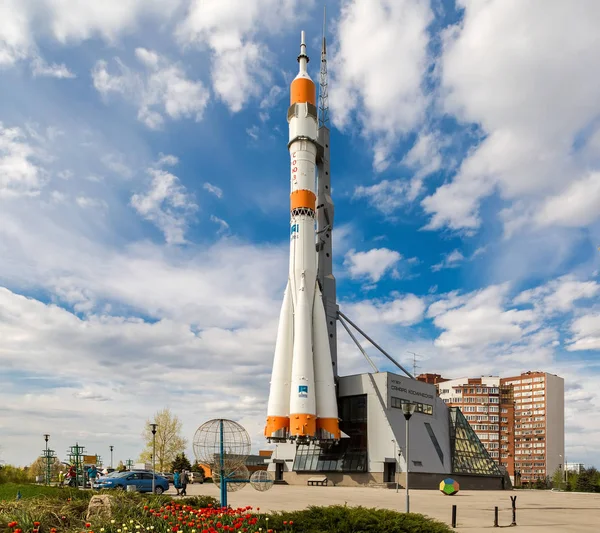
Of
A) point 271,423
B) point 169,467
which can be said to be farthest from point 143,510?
point 169,467

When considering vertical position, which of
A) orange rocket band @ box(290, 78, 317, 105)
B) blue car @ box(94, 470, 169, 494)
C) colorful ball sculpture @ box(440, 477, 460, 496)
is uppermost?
orange rocket band @ box(290, 78, 317, 105)

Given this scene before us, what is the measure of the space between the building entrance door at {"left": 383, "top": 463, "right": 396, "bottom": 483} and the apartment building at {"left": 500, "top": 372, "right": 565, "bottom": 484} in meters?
88.7

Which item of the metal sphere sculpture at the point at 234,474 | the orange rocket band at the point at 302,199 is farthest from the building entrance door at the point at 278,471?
the metal sphere sculpture at the point at 234,474

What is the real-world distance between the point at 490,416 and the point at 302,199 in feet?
298

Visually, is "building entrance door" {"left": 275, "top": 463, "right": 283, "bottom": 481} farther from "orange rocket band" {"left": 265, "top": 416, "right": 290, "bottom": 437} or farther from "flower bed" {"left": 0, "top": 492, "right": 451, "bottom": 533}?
"flower bed" {"left": 0, "top": 492, "right": 451, "bottom": 533}

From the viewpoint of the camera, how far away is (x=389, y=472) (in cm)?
5581

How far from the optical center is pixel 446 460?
63969 mm

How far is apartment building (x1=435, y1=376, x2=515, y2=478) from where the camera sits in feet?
421

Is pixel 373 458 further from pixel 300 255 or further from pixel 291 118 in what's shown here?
pixel 291 118

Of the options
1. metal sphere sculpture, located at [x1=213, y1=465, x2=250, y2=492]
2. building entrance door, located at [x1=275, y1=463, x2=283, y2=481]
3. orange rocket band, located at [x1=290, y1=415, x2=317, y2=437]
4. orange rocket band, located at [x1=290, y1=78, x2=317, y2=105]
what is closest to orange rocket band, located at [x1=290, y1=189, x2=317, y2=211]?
orange rocket band, located at [x1=290, y1=78, x2=317, y2=105]

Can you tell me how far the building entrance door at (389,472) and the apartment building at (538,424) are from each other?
291 feet

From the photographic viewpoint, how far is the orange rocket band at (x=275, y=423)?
51.7 m

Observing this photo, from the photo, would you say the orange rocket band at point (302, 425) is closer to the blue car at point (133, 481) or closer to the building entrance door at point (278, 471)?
the blue car at point (133, 481)

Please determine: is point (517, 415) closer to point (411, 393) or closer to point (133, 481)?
point (411, 393)
